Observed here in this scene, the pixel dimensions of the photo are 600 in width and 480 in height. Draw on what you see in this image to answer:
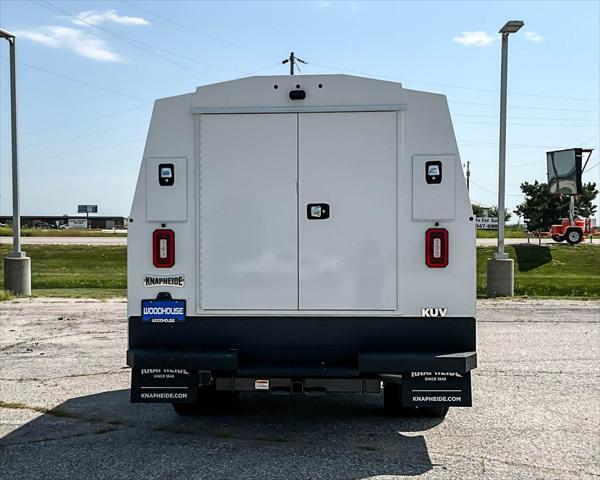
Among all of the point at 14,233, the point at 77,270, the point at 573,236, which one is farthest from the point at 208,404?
the point at 573,236

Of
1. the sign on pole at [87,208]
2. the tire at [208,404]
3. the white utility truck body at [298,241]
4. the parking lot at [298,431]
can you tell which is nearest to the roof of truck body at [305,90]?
the white utility truck body at [298,241]

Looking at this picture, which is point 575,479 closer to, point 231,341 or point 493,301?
point 231,341

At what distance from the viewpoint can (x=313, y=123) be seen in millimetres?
5805

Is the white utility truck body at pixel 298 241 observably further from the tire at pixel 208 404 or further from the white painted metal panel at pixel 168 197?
the tire at pixel 208 404

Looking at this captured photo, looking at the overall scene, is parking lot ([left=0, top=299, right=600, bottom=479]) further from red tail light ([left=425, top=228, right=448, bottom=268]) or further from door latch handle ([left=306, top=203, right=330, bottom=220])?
door latch handle ([left=306, top=203, right=330, bottom=220])

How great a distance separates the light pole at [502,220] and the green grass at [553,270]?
1.38 meters

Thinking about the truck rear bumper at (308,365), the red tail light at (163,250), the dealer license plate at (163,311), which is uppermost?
the red tail light at (163,250)

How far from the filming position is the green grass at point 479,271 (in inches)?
798

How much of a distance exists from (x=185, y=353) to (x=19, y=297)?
14055 millimetres

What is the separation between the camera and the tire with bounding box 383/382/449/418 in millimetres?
6672

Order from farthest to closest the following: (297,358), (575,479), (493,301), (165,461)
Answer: (493,301), (297,358), (165,461), (575,479)

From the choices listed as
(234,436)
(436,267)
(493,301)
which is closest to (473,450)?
(436,267)

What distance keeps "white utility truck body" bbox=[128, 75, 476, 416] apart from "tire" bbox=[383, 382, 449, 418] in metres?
0.90

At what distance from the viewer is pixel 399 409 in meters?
6.73
